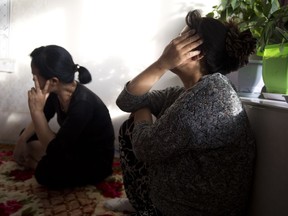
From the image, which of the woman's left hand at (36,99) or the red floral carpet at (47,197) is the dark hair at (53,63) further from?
the red floral carpet at (47,197)

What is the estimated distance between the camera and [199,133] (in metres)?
0.66

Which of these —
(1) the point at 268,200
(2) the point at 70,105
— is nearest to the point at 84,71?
(2) the point at 70,105

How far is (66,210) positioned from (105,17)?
4.25 feet

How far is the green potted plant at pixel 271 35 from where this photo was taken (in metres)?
0.86

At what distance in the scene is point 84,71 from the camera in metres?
1.41

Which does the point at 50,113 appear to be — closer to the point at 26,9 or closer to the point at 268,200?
the point at 26,9

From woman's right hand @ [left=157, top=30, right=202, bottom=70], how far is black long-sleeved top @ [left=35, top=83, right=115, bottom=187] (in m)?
0.60

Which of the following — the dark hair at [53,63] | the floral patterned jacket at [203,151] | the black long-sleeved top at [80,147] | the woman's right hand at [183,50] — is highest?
the woman's right hand at [183,50]

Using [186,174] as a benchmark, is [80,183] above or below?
below

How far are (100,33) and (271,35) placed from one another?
1.27 m

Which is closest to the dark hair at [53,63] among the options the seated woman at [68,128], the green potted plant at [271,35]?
the seated woman at [68,128]

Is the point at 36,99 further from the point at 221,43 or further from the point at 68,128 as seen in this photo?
the point at 221,43

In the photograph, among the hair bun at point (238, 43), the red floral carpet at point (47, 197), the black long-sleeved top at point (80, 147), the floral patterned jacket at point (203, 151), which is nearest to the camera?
the floral patterned jacket at point (203, 151)

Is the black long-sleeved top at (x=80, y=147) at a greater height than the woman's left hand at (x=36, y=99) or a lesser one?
lesser
